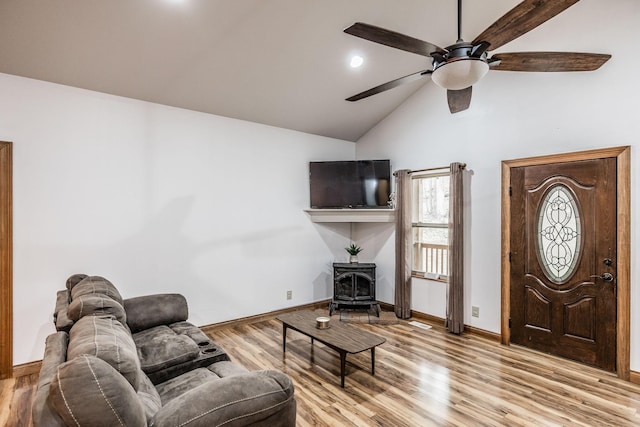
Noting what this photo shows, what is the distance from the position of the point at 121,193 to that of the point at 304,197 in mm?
2539

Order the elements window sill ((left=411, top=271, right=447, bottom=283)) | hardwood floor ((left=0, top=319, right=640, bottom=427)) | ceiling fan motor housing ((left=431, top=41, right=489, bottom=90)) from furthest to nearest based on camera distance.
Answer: window sill ((left=411, top=271, right=447, bottom=283))
hardwood floor ((left=0, top=319, right=640, bottom=427))
ceiling fan motor housing ((left=431, top=41, right=489, bottom=90))

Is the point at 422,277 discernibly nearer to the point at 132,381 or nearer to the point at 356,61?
the point at 356,61

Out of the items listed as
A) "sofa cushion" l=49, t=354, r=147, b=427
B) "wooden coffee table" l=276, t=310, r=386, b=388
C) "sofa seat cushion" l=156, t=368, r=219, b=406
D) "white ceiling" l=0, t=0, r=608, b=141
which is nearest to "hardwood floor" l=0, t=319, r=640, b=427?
"wooden coffee table" l=276, t=310, r=386, b=388

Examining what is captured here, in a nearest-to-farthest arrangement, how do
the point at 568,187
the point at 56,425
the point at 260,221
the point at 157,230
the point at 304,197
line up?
the point at 56,425, the point at 568,187, the point at 157,230, the point at 260,221, the point at 304,197

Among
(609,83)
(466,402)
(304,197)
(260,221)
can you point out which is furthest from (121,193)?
(609,83)

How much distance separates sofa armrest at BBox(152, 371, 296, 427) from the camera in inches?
56.5

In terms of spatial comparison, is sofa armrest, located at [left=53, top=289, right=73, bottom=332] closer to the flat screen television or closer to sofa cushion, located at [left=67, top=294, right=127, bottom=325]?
sofa cushion, located at [left=67, top=294, right=127, bottom=325]

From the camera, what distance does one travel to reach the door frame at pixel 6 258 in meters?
3.09

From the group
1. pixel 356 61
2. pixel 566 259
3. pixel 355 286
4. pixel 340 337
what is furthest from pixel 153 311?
pixel 566 259

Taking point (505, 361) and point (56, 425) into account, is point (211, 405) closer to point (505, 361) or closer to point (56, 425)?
point (56, 425)

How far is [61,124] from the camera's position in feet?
11.1

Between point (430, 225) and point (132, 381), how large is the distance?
14.1 ft

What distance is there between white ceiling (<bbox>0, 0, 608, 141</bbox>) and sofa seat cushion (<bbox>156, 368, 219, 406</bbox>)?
9.22 ft

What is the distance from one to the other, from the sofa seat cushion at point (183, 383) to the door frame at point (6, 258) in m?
2.03
